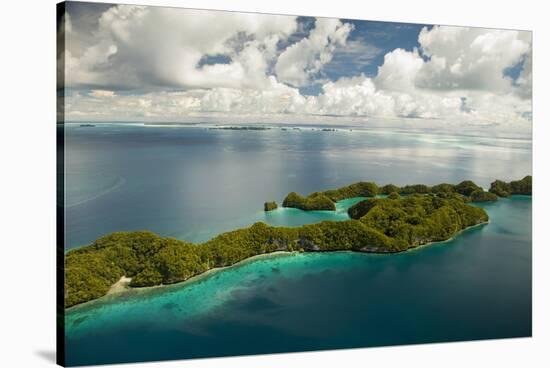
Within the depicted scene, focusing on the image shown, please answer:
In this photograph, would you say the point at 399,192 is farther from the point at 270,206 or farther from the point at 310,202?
the point at 270,206

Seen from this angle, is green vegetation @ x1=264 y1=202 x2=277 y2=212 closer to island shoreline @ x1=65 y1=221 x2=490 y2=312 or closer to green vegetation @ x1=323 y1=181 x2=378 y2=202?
island shoreline @ x1=65 y1=221 x2=490 y2=312

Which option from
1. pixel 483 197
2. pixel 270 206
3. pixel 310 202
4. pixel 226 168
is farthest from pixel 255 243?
pixel 483 197

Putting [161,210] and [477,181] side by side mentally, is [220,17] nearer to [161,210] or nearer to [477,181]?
[161,210]

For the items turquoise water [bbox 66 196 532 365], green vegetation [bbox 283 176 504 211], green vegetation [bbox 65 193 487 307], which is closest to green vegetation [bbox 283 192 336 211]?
green vegetation [bbox 283 176 504 211]

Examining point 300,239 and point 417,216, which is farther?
point 417,216

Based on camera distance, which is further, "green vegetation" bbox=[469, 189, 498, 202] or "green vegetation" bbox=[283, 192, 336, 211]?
"green vegetation" bbox=[469, 189, 498, 202]

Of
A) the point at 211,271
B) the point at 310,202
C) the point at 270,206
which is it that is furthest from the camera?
the point at 310,202

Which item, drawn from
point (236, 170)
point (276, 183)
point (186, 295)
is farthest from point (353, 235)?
point (186, 295)
